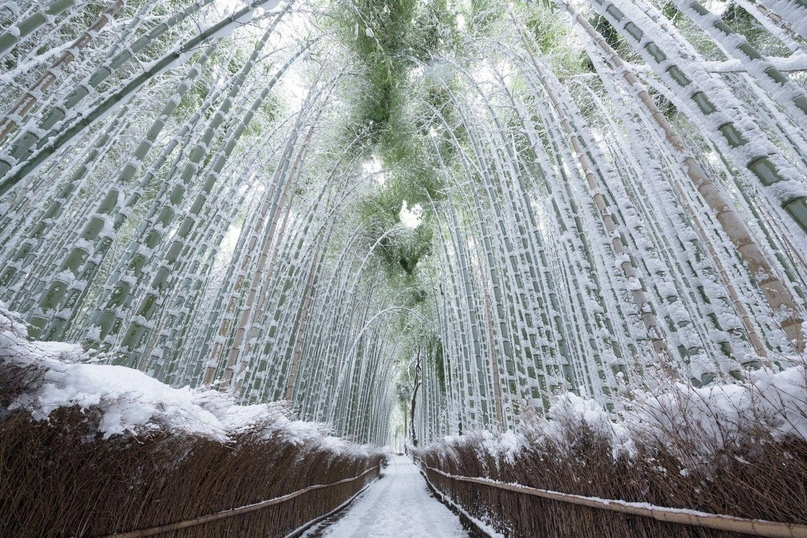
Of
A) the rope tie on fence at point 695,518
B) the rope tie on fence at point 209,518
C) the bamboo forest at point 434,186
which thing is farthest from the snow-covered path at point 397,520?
the rope tie on fence at point 695,518

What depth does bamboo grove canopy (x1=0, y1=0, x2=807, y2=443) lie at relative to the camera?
1.69 m

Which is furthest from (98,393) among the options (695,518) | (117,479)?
(695,518)

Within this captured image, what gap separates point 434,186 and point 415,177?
46 cm

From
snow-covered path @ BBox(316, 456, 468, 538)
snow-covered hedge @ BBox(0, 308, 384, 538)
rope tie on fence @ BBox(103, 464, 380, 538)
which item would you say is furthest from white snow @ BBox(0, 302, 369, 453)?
snow-covered path @ BBox(316, 456, 468, 538)

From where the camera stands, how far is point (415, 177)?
7.61 metres

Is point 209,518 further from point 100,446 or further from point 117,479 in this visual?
point 100,446

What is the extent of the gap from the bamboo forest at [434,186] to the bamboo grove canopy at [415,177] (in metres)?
0.02

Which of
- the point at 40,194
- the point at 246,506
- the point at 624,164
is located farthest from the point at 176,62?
the point at 624,164

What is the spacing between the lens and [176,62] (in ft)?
6.60

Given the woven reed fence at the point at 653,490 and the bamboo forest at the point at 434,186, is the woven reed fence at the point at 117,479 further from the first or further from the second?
the woven reed fence at the point at 653,490

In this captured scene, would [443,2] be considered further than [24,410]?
Yes

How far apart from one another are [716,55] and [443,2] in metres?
3.33

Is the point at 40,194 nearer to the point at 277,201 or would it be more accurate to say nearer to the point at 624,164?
the point at 277,201

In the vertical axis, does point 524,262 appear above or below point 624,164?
below
